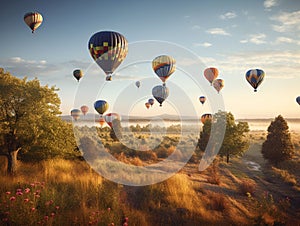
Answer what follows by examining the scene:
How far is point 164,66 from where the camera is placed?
27.9 meters

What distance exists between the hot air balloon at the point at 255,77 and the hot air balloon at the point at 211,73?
6.36m

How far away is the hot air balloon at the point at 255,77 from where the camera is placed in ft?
96.8

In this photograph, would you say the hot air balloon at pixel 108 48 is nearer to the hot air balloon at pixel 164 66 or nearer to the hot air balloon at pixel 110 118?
the hot air balloon at pixel 164 66

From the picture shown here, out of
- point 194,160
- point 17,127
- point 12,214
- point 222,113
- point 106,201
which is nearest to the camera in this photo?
point 12,214

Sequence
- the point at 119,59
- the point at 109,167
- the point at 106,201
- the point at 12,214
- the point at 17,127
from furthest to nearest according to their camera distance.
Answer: the point at 119,59, the point at 109,167, the point at 17,127, the point at 106,201, the point at 12,214

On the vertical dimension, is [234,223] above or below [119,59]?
below

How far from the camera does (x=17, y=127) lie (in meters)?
10.7

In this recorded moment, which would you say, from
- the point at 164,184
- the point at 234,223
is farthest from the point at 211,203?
the point at 164,184

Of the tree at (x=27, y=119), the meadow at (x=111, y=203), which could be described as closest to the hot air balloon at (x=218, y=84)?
the meadow at (x=111, y=203)

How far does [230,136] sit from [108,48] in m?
17.4

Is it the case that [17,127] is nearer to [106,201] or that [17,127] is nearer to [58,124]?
[58,124]

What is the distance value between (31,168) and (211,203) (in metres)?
9.79

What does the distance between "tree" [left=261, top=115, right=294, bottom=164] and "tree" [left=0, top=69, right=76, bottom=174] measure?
928 inches

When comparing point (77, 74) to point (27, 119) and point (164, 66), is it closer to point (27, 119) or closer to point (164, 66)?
point (164, 66)
